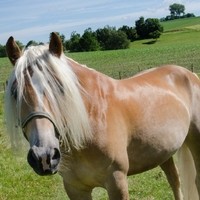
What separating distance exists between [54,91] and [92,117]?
508mm

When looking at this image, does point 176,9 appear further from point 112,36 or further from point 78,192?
point 78,192

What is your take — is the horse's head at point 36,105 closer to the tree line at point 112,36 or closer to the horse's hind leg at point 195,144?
the horse's hind leg at point 195,144

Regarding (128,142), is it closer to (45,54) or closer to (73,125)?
(73,125)

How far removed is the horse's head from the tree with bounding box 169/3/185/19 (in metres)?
107

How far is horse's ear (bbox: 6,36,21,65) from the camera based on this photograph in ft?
8.64

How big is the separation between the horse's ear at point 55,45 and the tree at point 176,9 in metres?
107

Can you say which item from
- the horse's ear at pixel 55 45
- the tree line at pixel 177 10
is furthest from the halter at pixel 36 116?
the tree line at pixel 177 10

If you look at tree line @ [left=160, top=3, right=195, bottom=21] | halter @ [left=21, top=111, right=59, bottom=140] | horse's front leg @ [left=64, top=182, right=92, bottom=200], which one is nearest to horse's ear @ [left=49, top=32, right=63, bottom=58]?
halter @ [left=21, top=111, right=59, bottom=140]

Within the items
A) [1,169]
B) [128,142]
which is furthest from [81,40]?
[128,142]

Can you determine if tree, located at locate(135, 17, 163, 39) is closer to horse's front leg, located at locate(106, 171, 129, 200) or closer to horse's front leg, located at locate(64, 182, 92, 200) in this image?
horse's front leg, located at locate(64, 182, 92, 200)

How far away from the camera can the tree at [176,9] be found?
349ft

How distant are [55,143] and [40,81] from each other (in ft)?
1.26

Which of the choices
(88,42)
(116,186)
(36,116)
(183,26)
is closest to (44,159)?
(36,116)

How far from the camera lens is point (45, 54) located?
259 centimetres
